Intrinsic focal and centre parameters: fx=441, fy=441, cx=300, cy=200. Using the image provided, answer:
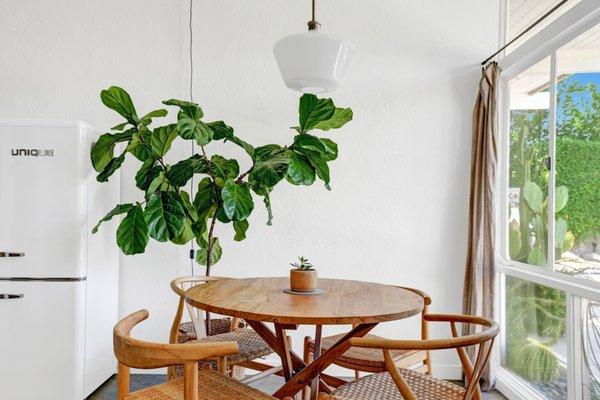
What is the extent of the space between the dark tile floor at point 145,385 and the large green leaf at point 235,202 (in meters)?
1.35

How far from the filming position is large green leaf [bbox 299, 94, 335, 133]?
100.0 inches

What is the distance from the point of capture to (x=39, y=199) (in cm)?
267

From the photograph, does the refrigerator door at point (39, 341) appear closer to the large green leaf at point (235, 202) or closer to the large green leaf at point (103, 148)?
the large green leaf at point (103, 148)

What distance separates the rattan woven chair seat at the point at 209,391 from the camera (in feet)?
5.18

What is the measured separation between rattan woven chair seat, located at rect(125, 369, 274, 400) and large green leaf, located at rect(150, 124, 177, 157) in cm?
146

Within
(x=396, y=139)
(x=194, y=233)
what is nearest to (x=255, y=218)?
(x=194, y=233)

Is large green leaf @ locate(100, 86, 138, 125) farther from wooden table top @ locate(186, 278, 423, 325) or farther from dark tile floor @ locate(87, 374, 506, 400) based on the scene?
dark tile floor @ locate(87, 374, 506, 400)

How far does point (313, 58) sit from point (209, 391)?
1.39 m

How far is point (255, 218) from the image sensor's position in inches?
134

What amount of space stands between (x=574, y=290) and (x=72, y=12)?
13.0 ft

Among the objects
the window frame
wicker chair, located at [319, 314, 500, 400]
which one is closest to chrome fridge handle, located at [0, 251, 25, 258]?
wicker chair, located at [319, 314, 500, 400]

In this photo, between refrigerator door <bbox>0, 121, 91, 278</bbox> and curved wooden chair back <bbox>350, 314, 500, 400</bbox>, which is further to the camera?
refrigerator door <bbox>0, 121, 91, 278</bbox>

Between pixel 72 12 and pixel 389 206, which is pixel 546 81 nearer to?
pixel 389 206

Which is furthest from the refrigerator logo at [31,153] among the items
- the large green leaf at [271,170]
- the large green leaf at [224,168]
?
the large green leaf at [271,170]
